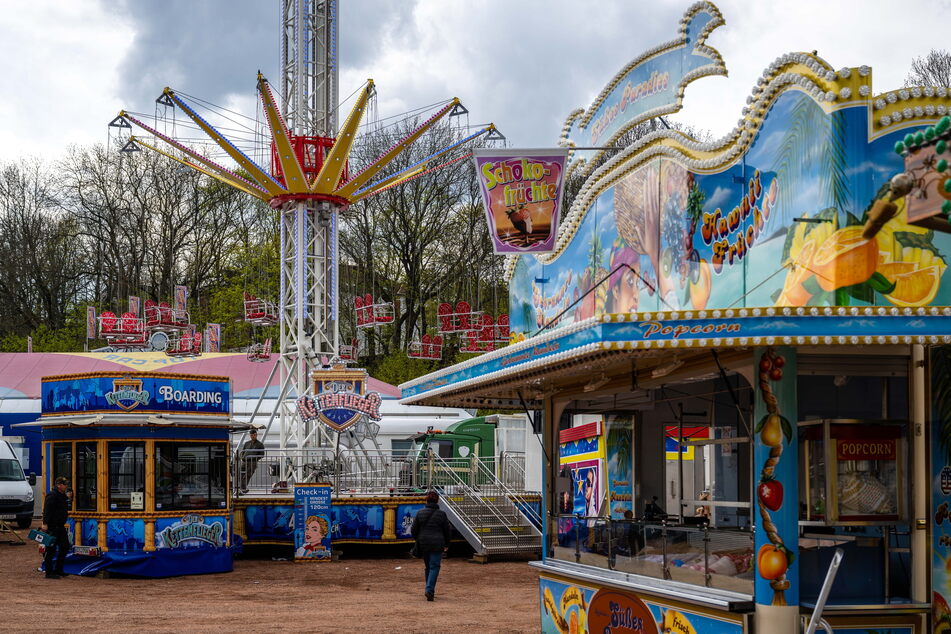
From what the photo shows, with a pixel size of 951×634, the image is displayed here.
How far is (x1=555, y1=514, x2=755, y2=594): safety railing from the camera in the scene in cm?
989

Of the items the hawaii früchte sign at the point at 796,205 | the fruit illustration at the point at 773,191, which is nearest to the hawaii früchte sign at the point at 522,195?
the hawaii früchte sign at the point at 796,205

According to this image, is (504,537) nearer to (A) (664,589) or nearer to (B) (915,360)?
(A) (664,589)

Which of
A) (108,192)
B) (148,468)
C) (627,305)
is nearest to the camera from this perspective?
(627,305)

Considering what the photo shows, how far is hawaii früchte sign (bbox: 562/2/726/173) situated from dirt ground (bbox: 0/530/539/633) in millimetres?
6410

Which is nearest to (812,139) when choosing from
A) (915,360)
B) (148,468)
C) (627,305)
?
(915,360)

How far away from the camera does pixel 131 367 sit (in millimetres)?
38031

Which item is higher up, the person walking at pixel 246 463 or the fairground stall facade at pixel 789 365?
the fairground stall facade at pixel 789 365

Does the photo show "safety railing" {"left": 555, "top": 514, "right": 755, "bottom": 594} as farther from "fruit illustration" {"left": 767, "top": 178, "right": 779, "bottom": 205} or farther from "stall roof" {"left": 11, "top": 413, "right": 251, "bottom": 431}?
"stall roof" {"left": 11, "top": 413, "right": 251, "bottom": 431}

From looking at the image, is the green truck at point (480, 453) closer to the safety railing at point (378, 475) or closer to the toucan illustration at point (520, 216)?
the safety railing at point (378, 475)

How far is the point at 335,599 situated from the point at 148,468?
486 cm

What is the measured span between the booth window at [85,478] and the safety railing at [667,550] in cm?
1099

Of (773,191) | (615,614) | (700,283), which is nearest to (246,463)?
(615,614)

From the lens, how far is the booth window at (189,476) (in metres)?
20.9

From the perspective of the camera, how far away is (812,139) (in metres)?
10.1
